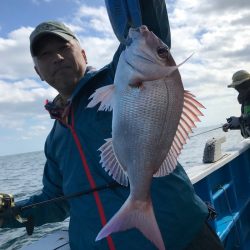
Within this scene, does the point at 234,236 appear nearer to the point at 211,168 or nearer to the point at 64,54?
the point at 211,168

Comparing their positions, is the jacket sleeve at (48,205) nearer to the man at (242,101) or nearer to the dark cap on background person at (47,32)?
the dark cap on background person at (47,32)

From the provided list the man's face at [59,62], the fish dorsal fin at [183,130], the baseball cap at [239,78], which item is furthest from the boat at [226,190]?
the fish dorsal fin at [183,130]

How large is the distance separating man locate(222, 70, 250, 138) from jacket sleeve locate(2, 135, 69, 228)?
4.77 m

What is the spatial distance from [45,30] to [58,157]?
0.94 metres

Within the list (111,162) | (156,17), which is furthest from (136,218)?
(156,17)

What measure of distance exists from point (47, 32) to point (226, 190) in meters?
3.83

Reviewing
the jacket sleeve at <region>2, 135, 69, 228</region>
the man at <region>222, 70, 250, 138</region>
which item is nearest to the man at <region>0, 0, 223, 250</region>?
the jacket sleeve at <region>2, 135, 69, 228</region>

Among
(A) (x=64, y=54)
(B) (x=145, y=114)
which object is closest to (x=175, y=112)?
(B) (x=145, y=114)

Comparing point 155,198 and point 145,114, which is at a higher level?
point 145,114

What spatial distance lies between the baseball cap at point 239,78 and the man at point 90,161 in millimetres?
5390

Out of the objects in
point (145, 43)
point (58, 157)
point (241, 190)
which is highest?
point (145, 43)

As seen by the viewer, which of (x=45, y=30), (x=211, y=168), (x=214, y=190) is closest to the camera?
(x=45, y=30)

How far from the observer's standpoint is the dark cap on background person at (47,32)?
2631 mm

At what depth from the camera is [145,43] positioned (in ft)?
5.75
